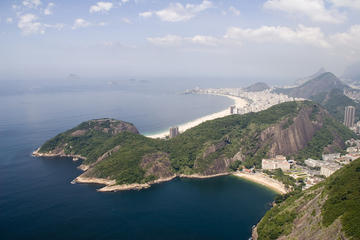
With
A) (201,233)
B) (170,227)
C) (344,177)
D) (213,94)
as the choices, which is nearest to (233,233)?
(201,233)

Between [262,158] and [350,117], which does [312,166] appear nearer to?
[262,158]

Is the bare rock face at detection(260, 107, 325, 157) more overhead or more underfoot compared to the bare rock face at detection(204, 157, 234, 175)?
more overhead

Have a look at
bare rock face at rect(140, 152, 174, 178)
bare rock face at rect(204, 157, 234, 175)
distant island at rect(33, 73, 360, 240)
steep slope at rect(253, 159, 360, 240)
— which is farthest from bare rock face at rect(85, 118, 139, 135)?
steep slope at rect(253, 159, 360, 240)

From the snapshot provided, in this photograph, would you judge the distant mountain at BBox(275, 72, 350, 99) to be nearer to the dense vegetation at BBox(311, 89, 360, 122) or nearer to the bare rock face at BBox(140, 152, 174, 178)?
the dense vegetation at BBox(311, 89, 360, 122)

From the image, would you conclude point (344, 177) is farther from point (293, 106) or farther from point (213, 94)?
point (213, 94)

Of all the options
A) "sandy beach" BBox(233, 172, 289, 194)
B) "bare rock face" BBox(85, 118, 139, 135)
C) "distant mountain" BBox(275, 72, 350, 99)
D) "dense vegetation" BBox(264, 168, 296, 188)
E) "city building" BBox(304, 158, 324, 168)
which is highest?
"distant mountain" BBox(275, 72, 350, 99)

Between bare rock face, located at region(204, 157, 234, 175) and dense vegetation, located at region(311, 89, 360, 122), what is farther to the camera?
dense vegetation, located at region(311, 89, 360, 122)

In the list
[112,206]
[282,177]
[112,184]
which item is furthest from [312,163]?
[112,206]
